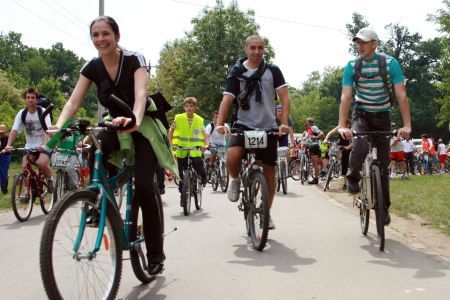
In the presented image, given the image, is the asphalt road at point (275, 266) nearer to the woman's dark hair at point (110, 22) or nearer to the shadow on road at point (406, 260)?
the shadow on road at point (406, 260)

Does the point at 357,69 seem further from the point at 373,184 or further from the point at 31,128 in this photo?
the point at 31,128

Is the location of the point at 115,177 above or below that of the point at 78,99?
below

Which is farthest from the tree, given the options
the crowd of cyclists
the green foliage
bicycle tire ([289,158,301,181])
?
the crowd of cyclists

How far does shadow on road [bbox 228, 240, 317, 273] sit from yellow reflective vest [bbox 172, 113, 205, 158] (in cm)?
388

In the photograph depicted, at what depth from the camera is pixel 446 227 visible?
22.5 feet

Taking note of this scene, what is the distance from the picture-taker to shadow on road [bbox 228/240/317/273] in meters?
4.86

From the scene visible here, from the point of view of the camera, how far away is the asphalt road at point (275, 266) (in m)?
4.02

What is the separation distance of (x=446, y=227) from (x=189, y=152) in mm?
4219

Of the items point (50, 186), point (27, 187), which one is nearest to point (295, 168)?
point (50, 186)

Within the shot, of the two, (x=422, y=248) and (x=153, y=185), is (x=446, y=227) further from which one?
(x=153, y=185)

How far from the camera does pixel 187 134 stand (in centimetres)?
948

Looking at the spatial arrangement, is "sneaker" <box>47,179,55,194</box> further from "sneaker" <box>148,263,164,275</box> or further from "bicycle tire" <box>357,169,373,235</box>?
"sneaker" <box>148,263,164,275</box>

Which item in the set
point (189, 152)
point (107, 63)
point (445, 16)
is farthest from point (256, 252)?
point (445, 16)

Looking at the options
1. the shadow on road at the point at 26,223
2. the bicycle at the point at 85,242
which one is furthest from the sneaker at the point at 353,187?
the shadow on road at the point at 26,223
